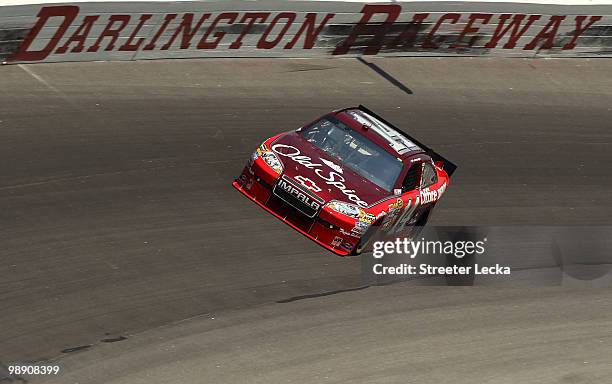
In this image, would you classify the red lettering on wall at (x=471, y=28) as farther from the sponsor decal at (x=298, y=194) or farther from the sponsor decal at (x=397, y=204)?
the sponsor decal at (x=298, y=194)

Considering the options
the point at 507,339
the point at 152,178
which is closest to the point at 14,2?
the point at 152,178

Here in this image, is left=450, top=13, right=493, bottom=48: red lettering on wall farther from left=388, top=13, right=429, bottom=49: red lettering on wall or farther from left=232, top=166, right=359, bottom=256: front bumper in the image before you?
left=232, top=166, right=359, bottom=256: front bumper

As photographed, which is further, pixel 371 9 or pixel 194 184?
pixel 371 9

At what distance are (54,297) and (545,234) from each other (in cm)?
704

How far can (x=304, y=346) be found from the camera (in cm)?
1239

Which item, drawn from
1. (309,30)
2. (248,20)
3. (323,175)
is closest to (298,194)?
(323,175)

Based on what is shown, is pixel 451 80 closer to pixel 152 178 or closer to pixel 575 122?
pixel 575 122

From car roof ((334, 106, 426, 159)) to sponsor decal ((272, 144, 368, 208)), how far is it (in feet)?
3.16

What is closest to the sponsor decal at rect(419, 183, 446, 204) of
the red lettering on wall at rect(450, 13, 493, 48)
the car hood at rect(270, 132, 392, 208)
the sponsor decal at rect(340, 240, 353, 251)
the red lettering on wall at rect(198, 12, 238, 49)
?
the car hood at rect(270, 132, 392, 208)

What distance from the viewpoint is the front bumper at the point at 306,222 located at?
13.8 metres

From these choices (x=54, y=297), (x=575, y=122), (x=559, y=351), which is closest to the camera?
(x=54, y=297)

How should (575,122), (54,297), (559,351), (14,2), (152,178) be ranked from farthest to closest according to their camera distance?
(575,122) → (14,2) → (152,178) → (559,351) → (54,297)

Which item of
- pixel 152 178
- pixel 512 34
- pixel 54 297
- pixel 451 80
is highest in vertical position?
pixel 512 34

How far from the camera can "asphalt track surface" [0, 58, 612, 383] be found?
12055 millimetres
